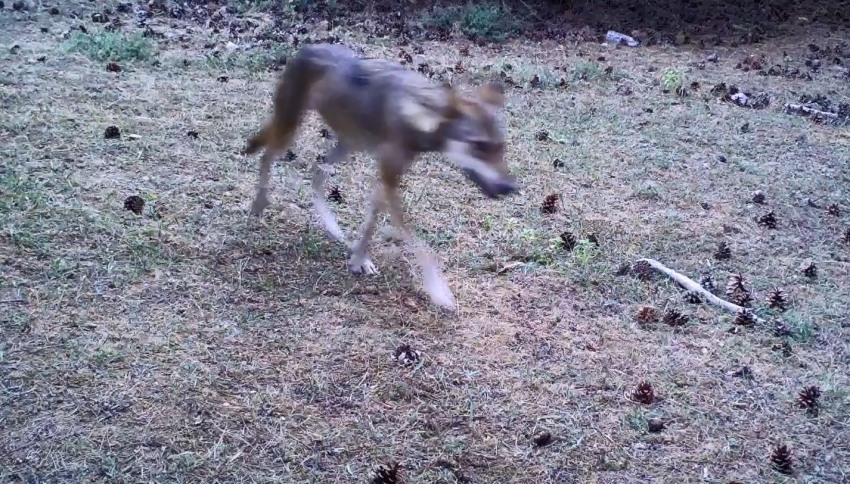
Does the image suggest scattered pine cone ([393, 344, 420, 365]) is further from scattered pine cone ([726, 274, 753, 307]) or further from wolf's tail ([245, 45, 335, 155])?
scattered pine cone ([726, 274, 753, 307])

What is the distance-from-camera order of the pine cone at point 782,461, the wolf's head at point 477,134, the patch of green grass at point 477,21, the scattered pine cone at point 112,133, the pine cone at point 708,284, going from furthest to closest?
the patch of green grass at point 477,21 → the scattered pine cone at point 112,133 → the pine cone at point 708,284 → the wolf's head at point 477,134 → the pine cone at point 782,461

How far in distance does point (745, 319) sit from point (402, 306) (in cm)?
200

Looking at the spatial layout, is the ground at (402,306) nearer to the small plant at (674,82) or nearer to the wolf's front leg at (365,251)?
the wolf's front leg at (365,251)

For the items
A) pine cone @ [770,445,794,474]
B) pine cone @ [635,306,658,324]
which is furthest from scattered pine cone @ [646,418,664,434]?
pine cone @ [635,306,658,324]

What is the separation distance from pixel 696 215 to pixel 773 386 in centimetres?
212

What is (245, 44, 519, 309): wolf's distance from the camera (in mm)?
3826

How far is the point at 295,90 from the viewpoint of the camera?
15.0 ft

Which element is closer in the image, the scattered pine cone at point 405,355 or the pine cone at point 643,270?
the scattered pine cone at point 405,355

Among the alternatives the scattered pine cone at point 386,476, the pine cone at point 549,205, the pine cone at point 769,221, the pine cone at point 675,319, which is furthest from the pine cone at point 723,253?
the scattered pine cone at point 386,476

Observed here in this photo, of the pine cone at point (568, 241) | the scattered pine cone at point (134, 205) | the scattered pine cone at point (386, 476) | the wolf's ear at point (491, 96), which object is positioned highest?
the wolf's ear at point (491, 96)

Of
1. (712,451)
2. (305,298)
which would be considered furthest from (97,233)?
(712,451)

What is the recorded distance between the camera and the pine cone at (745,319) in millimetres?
4492

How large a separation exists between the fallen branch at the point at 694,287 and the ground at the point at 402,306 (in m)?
0.05

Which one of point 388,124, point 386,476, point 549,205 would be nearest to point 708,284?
point 549,205
